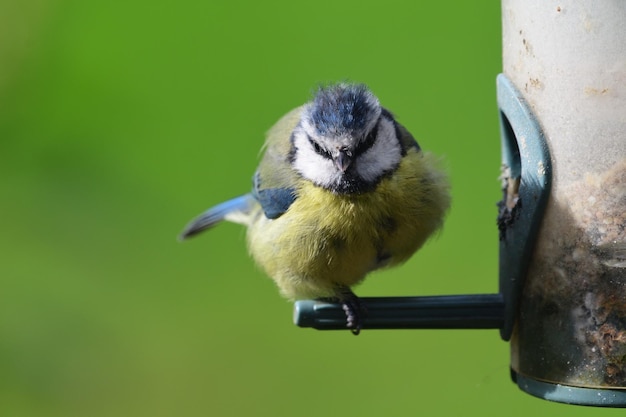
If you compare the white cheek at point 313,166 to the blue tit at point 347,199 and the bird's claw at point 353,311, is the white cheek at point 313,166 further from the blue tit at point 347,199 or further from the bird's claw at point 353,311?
the bird's claw at point 353,311

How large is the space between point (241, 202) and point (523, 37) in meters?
1.60

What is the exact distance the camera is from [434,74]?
4629mm

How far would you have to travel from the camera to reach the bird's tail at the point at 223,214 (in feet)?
13.5

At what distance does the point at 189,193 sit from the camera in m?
4.80

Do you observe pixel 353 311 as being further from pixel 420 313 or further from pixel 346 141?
pixel 346 141

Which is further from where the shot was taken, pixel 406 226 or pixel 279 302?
pixel 279 302

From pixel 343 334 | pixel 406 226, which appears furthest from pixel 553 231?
pixel 343 334

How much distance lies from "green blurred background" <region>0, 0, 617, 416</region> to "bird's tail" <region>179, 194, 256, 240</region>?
240 millimetres

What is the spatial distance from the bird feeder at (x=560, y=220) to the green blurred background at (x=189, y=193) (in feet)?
4.55

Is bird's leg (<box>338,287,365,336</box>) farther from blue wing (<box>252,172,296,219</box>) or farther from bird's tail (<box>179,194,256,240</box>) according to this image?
bird's tail (<box>179,194,256,240</box>)

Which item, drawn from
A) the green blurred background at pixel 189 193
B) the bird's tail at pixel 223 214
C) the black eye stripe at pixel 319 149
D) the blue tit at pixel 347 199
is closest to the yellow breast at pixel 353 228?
the blue tit at pixel 347 199

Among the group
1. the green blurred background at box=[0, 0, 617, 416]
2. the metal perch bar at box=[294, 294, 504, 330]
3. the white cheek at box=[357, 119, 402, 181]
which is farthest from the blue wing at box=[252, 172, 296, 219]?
the green blurred background at box=[0, 0, 617, 416]

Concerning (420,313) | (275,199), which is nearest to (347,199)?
(275,199)

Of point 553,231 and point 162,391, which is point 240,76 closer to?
point 162,391
